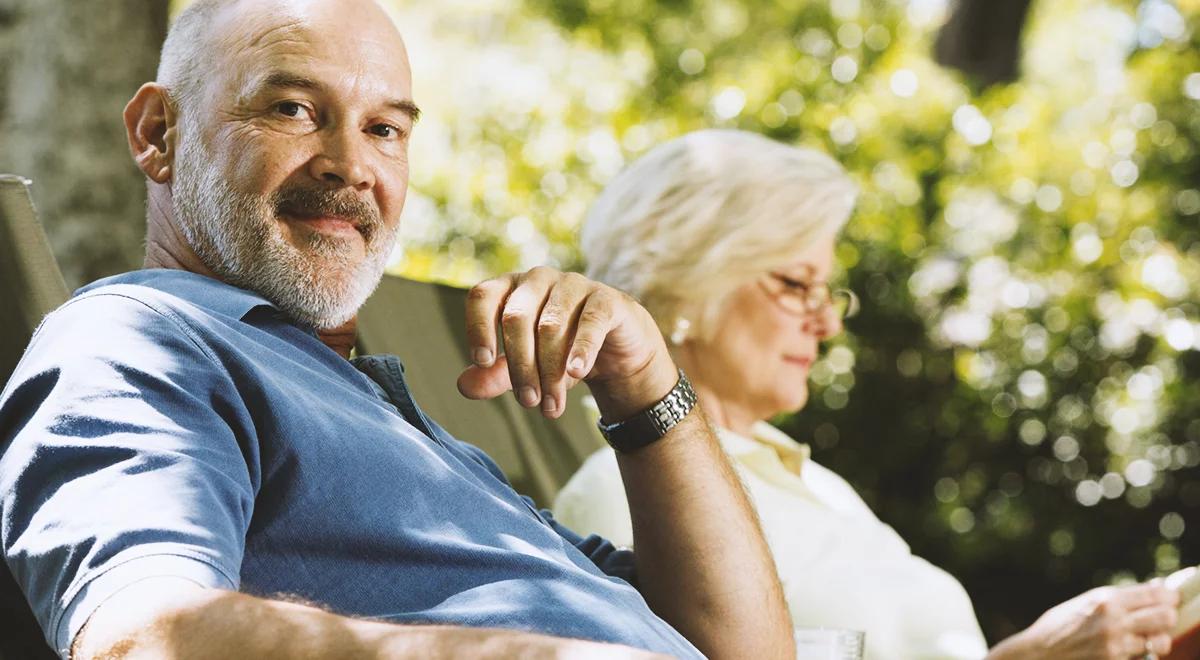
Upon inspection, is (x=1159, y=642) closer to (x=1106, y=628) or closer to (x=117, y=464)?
(x=1106, y=628)

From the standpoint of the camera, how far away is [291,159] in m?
2.14

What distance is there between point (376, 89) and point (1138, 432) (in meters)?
4.96

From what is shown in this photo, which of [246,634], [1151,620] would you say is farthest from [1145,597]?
[246,634]

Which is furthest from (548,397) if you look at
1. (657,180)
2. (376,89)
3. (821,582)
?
(657,180)

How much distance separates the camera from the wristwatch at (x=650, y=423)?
2.24m

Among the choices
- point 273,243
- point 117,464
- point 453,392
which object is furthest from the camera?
point 453,392

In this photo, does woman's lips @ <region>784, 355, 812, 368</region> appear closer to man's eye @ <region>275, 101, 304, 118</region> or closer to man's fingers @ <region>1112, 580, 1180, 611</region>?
man's fingers @ <region>1112, 580, 1180, 611</region>

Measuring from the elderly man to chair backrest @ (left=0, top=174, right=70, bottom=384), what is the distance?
0.24 m

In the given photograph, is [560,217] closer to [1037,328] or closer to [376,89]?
[1037,328]

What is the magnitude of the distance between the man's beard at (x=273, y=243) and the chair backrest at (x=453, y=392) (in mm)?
1114

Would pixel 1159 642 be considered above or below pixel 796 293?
below

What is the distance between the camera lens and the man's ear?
89.0 inches

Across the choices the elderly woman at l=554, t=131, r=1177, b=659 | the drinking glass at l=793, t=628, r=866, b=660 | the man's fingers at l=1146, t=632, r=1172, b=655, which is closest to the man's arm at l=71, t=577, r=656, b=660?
the drinking glass at l=793, t=628, r=866, b=660

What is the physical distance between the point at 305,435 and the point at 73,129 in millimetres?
2613
